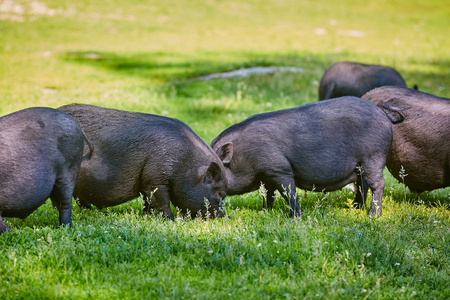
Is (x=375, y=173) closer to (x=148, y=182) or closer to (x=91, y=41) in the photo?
(x=148, y=182)

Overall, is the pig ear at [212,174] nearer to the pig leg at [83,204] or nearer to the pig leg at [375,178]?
the pig leg at [83,204]

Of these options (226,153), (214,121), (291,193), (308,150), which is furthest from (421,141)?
(214,121)

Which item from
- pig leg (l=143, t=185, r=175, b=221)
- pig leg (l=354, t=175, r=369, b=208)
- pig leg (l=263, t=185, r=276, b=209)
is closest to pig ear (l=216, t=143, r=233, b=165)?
pig leg (l=263, t=185, r=276, b=209)

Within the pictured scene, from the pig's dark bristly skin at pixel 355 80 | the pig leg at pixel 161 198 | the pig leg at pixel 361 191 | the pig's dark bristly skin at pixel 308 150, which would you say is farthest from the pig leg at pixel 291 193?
the pig's dark bristly skin at pixel 355 80

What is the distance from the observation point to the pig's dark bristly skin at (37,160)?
15.8 ft

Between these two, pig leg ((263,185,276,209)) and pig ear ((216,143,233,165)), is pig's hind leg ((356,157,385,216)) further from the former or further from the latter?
pig ear ((216,143,233,165))

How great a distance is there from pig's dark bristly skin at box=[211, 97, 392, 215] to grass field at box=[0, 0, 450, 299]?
349 millimetres

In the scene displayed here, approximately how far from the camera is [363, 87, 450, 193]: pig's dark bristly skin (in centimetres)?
663

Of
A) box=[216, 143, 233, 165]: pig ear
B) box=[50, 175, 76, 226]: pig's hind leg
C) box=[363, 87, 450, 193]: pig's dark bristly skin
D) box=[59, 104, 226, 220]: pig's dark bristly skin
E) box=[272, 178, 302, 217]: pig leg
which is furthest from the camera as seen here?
box=[363, 87, 450, 193]: pig's dark bristly skin

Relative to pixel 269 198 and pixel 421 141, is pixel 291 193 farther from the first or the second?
pixel 421 141

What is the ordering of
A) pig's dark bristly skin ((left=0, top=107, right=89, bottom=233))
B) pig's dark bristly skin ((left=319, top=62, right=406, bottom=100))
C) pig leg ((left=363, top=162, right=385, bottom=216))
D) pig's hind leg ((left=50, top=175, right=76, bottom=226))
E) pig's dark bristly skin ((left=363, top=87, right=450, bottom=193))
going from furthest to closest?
pig's dark bristly skin ((left=319, top=62, right=406, bottom=100)) < pig's dark bristly skin ((left=363, top=87, right=450, bottom=193)) < pig leg ((left=363, top=162, right=385, bottom=216)) < pig's hind leg ((left=50, top=175, right=76, bottom=226)) < pig's dark bristly skin ((left=0, top=107, right=89, bottom=233))

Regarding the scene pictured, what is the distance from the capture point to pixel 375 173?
6.38 meters

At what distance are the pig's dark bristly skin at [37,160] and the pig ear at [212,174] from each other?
1.39 m

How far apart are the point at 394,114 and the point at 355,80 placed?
517 cm
